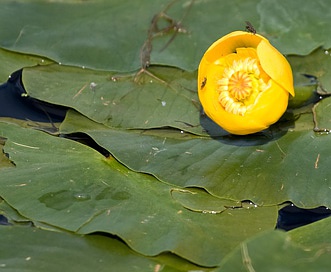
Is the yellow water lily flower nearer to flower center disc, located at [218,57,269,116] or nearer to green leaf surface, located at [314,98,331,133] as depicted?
flower center disc, located at [218,57,269,116]

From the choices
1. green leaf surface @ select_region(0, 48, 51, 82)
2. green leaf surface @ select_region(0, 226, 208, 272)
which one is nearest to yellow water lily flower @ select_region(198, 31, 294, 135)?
green leaf surface @ select_region(0, 226, 208, 272)

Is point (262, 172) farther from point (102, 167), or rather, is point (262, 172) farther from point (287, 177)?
point (102, 167)

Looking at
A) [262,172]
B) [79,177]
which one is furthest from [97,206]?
[262,172]

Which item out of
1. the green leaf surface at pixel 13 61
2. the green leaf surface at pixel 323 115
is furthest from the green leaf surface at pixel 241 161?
the green leaf surface at pixel 13 61

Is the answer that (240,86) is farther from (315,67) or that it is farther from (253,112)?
(315,67)

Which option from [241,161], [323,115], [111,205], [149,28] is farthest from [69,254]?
[149,28]

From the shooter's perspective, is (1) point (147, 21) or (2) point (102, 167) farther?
(1) point (147, 21)

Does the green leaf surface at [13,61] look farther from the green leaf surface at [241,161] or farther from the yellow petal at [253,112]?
the yellow petal at [253,112]
